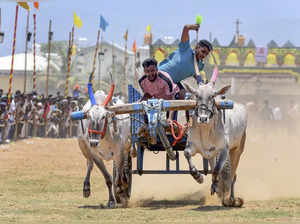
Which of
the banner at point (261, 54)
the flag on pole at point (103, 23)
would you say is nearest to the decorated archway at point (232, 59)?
the banner at point (261, 54)

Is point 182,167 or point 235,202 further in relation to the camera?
point 182,167

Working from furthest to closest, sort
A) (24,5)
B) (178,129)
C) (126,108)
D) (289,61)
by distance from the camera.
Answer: (289,61), (24,5), (178,129), (126,108)

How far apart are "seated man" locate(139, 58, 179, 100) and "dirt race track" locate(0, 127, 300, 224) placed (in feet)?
5.28

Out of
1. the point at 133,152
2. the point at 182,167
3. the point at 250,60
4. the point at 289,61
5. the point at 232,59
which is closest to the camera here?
the point at 133,152

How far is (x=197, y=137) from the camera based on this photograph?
10.2 metres

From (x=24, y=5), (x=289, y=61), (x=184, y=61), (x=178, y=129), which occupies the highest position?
(x=289, y=61)

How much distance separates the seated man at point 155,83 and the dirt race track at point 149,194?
161 centimetres

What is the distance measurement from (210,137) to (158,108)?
810 mm

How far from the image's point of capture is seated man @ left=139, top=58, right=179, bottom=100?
10805 millimetres

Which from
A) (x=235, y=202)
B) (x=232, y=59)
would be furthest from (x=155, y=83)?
(x=232, y=59)

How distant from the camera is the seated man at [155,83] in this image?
10.8 metres

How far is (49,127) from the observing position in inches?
1156

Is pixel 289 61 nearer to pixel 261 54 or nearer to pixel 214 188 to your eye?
pixel 261 54

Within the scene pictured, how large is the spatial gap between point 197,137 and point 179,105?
0.51 metres
